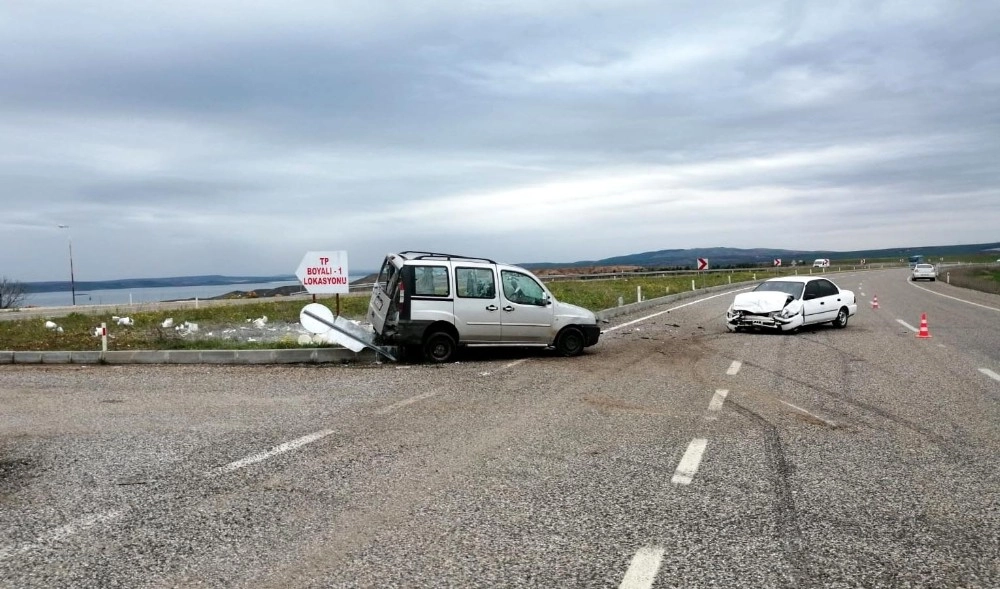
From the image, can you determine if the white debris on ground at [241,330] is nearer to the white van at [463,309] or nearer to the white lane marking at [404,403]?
the white van at [463,309]

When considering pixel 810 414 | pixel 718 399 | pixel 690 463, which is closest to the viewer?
pixel 690 463

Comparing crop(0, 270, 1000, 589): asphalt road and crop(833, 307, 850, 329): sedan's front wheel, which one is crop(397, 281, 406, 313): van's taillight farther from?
crop(833, 307, 850, 329): sedan's front wheel

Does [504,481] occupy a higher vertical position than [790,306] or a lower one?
lower

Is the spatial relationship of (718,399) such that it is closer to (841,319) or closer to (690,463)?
(690,463)

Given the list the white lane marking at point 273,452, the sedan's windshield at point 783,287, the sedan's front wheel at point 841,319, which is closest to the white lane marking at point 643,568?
the white lane marking at point 273,452

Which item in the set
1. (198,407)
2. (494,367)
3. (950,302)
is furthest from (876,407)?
(950,302)

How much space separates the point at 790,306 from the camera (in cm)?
2030

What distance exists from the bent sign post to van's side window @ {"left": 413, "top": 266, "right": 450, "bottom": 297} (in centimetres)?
236

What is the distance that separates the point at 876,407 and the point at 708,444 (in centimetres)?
326

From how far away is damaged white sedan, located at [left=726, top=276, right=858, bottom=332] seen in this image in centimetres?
2020

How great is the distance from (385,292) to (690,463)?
8731 mm

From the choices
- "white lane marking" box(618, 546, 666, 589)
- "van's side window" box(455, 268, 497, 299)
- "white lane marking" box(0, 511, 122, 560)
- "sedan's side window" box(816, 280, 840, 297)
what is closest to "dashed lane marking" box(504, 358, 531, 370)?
"van's side window" box(455, 268, 497, 299)

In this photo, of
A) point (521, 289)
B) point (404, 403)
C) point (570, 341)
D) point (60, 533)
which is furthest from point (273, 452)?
point (570, 341)

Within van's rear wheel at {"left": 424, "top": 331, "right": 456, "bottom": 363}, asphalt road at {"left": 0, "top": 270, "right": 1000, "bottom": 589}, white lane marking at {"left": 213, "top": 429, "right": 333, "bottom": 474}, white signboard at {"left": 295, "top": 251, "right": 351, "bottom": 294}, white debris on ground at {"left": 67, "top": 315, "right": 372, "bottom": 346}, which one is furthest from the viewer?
white debris on ground at {"left": 67, "top": 315, "right": 372, "bottom": 346}
